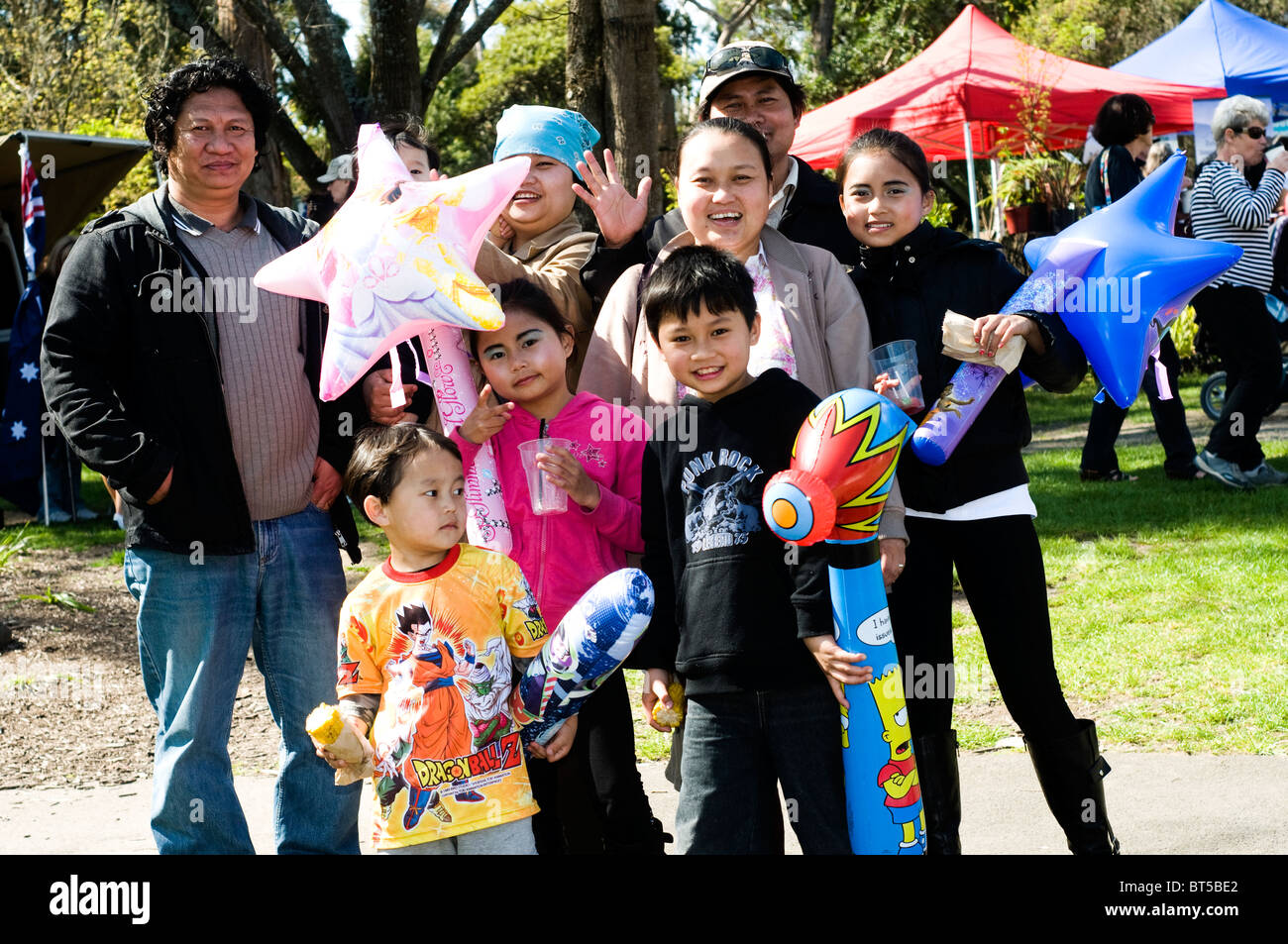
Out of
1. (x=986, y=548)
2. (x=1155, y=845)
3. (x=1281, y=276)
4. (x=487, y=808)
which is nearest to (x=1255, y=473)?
(x=1281, y=276)

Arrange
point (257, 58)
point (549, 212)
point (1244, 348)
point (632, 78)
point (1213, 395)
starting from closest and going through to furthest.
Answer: point (549, 212) < point (632, 78) < point (1244, 348) < point (1213, 395) < point (257, 58)

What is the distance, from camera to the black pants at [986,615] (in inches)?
132

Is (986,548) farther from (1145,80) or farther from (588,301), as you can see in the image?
(1145,80)

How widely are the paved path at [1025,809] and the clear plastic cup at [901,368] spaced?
4.72 ft

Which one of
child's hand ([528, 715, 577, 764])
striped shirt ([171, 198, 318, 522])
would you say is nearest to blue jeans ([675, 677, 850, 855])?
child's hand ([528, 715, 577, 764])

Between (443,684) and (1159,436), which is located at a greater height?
(1159,436)

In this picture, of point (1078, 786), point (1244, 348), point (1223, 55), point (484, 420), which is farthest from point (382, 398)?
point (1223, 55)

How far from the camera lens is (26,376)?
9.45 metres

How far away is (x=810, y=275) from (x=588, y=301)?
0.68m

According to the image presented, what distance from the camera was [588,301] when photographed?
145 inches

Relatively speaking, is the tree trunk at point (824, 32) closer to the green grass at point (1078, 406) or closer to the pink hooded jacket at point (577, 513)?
the green grass at point (1078, 406)

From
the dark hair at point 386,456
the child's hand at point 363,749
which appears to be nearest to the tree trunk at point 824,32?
the dark hair at point 386,456

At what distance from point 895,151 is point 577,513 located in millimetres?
1265

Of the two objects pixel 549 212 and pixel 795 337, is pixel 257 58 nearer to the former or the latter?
pixel 549 212
